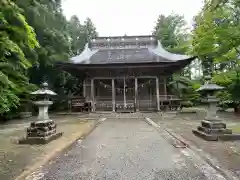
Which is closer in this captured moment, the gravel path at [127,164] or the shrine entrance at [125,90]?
the gravel path at [127,164]

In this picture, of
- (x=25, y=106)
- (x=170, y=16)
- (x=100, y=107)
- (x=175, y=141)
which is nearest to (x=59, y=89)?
(x=100, y=107)

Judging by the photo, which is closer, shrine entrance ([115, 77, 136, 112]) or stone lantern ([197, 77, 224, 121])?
stone lantern ([197, 77, 224, 121])

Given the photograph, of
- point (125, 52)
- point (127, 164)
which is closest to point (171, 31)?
point (125, 52)

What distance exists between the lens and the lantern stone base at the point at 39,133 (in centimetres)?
807

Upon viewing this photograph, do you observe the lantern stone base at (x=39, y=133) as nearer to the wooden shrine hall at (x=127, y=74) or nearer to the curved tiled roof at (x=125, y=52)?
the wooden shrine hall at (x=127, y=74)

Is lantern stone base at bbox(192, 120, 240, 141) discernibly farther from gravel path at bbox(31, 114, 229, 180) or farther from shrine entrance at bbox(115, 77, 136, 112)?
shrine entrance at bbox(115, 77, 136, 112)

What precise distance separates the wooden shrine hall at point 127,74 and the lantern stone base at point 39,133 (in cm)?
1318

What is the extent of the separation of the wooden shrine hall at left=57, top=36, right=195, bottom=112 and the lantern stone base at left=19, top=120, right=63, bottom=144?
1318 centimetres

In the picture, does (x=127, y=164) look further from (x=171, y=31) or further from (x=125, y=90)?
(x=171, y=31)

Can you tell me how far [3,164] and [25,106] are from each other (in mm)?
14411

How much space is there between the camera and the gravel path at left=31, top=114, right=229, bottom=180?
4.72 metres

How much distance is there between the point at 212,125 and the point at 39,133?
18.7 feet

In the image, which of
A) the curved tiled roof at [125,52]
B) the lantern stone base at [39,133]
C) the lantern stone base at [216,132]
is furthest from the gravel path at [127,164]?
the curved tiled roof at [125,52]

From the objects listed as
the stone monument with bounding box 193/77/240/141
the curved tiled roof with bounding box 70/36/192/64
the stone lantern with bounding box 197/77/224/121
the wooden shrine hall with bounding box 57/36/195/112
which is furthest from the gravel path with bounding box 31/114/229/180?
the curved tiled roof with bounding box 70/36/192/64
